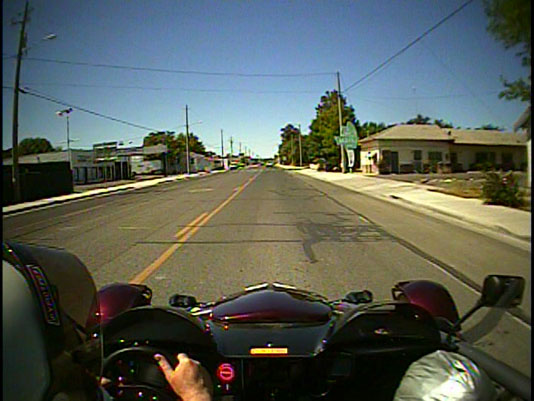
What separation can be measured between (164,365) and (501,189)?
4.18ft

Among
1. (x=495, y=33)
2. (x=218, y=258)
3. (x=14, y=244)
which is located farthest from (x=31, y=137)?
(x=218, y=258)

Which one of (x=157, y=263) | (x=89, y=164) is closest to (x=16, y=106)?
(x=89, y=164)

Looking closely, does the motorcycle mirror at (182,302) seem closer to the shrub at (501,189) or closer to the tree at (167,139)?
the tree at (167,139)

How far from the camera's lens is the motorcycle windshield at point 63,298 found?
1.53 metres

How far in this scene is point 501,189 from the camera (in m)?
1.85

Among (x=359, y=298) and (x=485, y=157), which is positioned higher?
(x=485, y=157)

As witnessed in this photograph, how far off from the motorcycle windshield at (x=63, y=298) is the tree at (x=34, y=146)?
1.10ft

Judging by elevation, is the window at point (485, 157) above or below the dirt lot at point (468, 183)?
above

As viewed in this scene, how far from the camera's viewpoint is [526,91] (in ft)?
5.06

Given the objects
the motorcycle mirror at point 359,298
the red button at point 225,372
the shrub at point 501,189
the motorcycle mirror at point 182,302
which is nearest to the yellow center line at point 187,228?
the motorcycle mirror at point 182,302

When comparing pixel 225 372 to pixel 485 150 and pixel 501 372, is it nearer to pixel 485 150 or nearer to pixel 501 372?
pixel 501 372

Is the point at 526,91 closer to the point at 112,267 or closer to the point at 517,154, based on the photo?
the point at 517,154

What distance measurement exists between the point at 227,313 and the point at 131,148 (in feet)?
4.02

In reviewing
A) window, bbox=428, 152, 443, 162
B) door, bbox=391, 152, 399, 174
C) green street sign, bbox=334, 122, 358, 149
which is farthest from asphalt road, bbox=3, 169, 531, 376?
green street sign, bbox=334, 122, 358, 149
